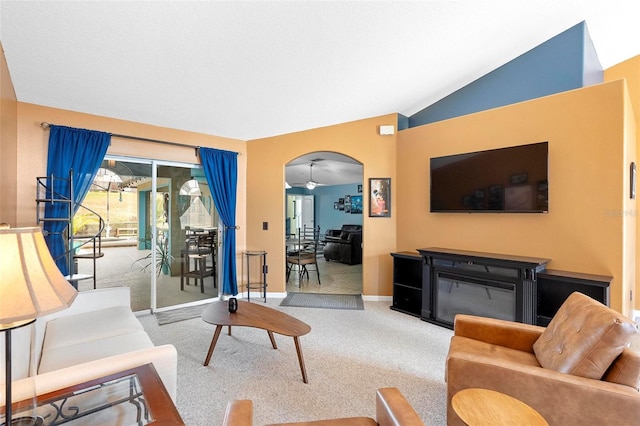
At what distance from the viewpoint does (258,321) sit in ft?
8.75

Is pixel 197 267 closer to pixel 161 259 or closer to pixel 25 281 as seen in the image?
pixel 161 259

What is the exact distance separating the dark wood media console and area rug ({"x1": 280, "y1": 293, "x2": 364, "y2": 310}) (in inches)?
27.9

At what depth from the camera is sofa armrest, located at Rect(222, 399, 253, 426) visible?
120cm

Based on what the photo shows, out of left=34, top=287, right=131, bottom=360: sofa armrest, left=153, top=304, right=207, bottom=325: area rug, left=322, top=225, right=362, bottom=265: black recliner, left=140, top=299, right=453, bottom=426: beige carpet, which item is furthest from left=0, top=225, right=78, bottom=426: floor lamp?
left=322, top=225, right=362, bottom=265: black recliner

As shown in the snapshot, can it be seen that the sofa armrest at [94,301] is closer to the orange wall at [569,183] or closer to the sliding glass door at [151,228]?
the sliding glass door at [151,228]

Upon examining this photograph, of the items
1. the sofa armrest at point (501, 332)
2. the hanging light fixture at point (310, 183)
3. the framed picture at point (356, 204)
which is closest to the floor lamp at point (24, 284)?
the sofa armrest at point (501, 332)

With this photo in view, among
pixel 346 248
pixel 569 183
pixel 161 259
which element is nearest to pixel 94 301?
pixel 161 259

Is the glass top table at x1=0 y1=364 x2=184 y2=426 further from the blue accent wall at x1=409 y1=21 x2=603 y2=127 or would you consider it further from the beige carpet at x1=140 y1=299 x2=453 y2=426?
the blue accent wall at x1=409 y1=21 x2=603 y2=127

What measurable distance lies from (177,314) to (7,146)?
2.54 meters

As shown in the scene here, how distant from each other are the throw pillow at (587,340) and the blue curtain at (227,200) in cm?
397

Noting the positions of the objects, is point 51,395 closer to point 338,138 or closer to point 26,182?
point 26,182

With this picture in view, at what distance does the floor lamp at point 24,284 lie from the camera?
2.90 feet

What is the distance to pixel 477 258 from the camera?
3.33 metres

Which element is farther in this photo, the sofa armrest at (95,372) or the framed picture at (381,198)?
the framed picture at (381,198)
